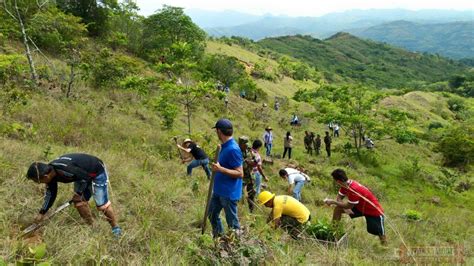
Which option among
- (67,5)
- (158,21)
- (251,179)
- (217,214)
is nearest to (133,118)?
(251,179)

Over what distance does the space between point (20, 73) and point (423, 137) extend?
115 feet

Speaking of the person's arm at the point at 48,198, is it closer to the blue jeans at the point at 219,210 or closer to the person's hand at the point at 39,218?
the person's hand at the point at 39,218

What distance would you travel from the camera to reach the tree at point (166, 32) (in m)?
27.9

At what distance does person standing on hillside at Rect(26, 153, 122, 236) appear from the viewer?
436cm

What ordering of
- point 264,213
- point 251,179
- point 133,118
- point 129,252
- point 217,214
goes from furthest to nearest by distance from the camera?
point 133,118 → point 251,179 → point 264,213 → point 217,214 → point 129,252

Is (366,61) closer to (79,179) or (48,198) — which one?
(79,179)

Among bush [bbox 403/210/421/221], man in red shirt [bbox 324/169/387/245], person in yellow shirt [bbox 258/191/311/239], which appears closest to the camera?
person in yellow shirt [bbox 258/191/311/239]

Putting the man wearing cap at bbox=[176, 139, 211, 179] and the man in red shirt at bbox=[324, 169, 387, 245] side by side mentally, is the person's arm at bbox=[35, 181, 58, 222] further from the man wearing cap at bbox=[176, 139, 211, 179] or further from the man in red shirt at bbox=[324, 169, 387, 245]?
the man wearing cap at bbox=[176, 139, 211, 179]

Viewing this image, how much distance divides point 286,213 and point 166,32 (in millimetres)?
26507

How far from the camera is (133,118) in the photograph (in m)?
14.4

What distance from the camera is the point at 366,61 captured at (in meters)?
140

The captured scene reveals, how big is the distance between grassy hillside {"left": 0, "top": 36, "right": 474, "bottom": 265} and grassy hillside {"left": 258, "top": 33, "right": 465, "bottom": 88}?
314 feet


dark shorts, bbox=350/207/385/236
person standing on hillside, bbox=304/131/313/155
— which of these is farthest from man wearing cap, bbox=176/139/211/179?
person standing on hillside, bbox=304/131/313/155

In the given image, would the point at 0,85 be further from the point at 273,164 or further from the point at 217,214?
the point at 217,214
